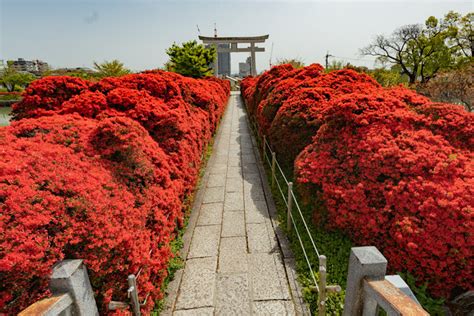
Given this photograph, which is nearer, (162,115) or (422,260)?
(422,260)

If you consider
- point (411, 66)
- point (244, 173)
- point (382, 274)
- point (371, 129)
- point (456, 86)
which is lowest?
point (244, 173)

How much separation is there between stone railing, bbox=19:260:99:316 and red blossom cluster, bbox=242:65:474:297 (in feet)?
12.3

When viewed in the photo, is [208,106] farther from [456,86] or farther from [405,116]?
[456,86]

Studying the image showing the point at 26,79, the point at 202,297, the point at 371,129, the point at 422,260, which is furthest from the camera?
the point at 26,79

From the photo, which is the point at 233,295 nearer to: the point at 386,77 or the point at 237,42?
the point at 386,77

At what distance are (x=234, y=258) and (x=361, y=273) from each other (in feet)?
8.08

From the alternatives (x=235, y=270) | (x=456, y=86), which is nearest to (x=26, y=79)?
(x=235, y=270)

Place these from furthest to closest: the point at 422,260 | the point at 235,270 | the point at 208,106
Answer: the point at 208,106 < the point at 235,270 < the point at 422,260

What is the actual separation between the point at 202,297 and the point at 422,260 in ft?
10.3

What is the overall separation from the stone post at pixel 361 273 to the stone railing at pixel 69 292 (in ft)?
8.12

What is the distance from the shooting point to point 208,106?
9.85m

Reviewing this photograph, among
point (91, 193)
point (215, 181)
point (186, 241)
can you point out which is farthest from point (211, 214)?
point (91, 193)

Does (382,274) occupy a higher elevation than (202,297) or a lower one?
higher

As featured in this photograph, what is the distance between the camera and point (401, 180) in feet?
13.0
